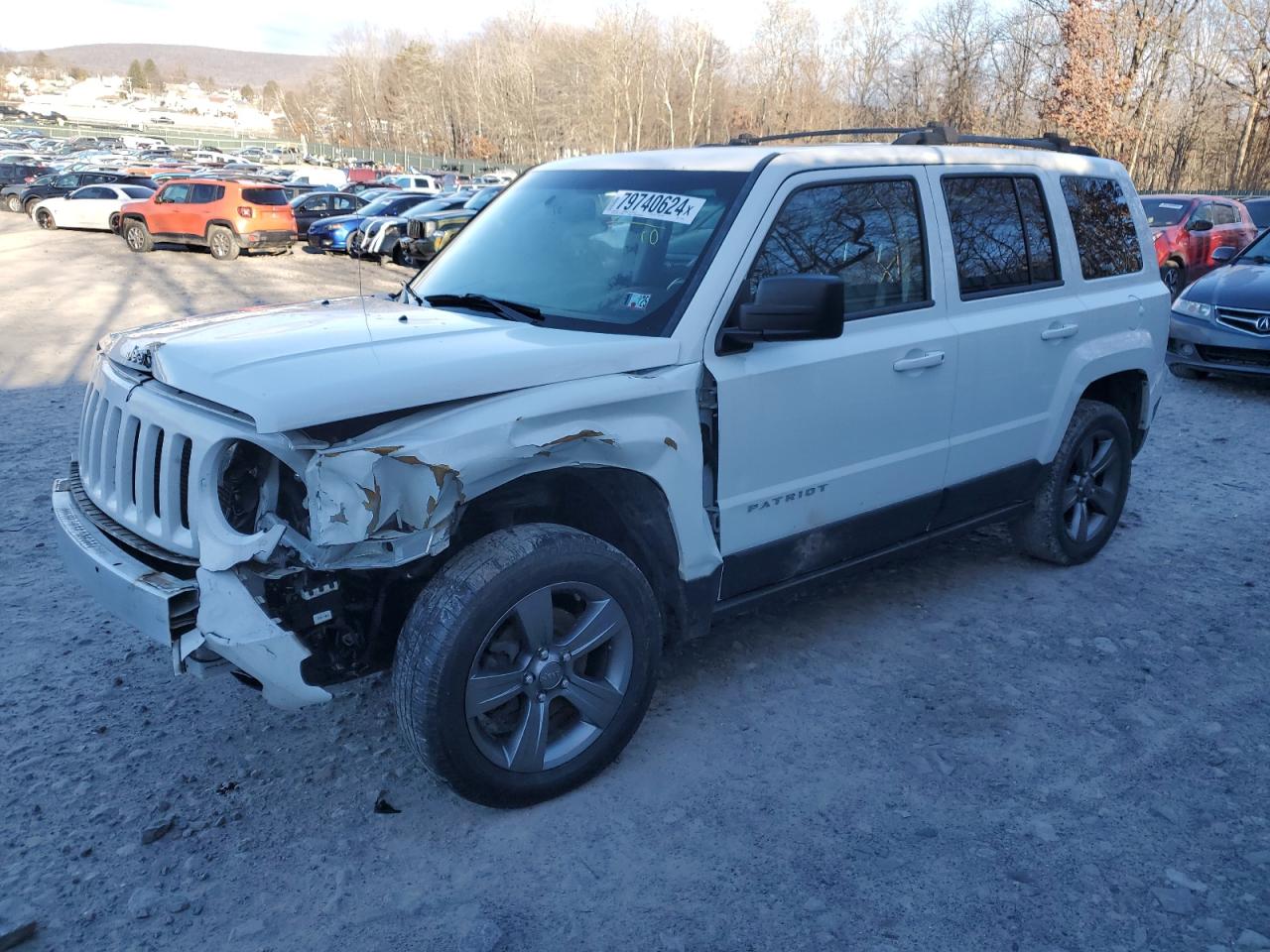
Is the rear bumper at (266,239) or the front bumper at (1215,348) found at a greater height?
→ the front bumper at (1215,348)

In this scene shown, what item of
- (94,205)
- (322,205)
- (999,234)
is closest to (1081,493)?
(999,234)

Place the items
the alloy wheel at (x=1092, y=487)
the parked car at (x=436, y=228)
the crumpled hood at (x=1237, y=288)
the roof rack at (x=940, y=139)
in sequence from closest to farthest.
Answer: the roof rack at (x=940, y=139)
the alloy wheel at (x=1092, y=487)
the parked car at (x=436, y=228)
the crumpled hood at (x=1237, y=288)

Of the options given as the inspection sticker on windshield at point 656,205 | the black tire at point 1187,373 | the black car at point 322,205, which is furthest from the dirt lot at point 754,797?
the black car at point 322,205

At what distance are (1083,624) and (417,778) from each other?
9.79 ft

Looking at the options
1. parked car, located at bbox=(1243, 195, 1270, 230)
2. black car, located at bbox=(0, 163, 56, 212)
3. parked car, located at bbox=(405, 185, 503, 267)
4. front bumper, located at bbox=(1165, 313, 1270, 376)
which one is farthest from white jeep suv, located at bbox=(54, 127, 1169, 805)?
black car, located at bbox=(0, 163, 56, 212)

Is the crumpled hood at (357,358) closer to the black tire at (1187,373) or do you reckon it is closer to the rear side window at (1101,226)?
the rear side window at (1101,226)

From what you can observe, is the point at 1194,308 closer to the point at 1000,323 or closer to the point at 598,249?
the point at 1000,323

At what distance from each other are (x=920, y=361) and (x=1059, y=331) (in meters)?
1.05

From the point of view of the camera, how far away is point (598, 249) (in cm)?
375

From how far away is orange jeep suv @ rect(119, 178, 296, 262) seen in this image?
72.3 feet

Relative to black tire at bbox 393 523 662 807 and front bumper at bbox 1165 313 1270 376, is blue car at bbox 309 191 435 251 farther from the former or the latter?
black tire at bbox 393 523 662 807

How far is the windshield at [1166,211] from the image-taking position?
15.1m

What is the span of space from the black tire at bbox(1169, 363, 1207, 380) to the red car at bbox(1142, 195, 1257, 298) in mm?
4369

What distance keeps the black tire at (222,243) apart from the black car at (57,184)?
1125cm
